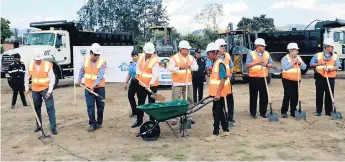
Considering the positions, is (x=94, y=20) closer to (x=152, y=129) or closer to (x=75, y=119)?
(x=75, y=119)

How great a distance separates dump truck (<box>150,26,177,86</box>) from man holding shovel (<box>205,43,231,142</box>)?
7.78 m

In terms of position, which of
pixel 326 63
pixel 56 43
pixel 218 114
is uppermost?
pixel 56 43

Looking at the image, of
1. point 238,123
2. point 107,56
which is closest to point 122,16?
point 107,56

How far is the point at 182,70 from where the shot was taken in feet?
27.2

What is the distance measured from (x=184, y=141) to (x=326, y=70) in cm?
404

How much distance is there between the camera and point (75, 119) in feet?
32.6

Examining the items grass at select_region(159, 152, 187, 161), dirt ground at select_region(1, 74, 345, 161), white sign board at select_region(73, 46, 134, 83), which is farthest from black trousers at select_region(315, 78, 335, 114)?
white sign board at select_region(73, 46, 134, 83)

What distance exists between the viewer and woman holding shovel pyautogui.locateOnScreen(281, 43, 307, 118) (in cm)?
905

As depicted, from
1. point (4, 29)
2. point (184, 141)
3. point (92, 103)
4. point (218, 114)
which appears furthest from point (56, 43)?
point (4, 29)

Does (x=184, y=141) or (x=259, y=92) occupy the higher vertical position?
(x=259, y=92)

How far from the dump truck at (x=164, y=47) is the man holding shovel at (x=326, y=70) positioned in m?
6.90

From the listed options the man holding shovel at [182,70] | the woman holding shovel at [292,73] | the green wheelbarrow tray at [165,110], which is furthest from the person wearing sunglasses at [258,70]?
the green wheelbarrow tray at [165,110]

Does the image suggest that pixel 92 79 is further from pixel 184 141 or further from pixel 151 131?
pixel 184 141

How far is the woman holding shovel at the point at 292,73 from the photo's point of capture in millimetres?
9055
